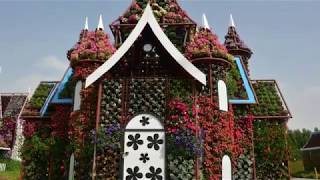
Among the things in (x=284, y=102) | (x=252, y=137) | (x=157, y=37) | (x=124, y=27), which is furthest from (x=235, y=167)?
(x=124, y=27)

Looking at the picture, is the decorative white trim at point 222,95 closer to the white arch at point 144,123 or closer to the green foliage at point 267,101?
the white arch at point 144,123

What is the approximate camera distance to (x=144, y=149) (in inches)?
553

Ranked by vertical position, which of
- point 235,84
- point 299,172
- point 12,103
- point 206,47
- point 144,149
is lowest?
point 299,172

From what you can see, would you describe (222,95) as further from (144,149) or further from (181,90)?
(144,149)

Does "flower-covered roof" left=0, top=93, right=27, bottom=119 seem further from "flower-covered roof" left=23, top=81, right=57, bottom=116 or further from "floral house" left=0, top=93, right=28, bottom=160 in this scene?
"flower-covered roof" left=23, top=81, right=57, bottom=116

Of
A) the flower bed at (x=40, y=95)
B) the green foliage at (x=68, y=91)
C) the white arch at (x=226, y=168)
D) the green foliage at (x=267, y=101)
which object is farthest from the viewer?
the flower bed at (x=40, y=95)

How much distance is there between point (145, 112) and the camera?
1437 centimetres

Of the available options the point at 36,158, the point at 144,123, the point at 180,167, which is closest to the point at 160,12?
the point at 144,123

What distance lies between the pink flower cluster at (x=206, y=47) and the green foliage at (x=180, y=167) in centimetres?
452

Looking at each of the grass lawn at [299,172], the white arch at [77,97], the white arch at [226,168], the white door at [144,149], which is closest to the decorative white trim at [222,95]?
the white arch at [226,168]

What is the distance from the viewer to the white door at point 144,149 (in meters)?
13.8

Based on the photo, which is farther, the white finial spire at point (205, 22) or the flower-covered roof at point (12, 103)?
the flower-covered roof at point (12, 103)

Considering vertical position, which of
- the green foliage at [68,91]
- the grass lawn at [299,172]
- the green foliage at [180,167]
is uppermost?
the green foliage at [68,91]

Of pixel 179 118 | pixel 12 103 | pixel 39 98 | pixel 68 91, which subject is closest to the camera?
pixel 179 118
